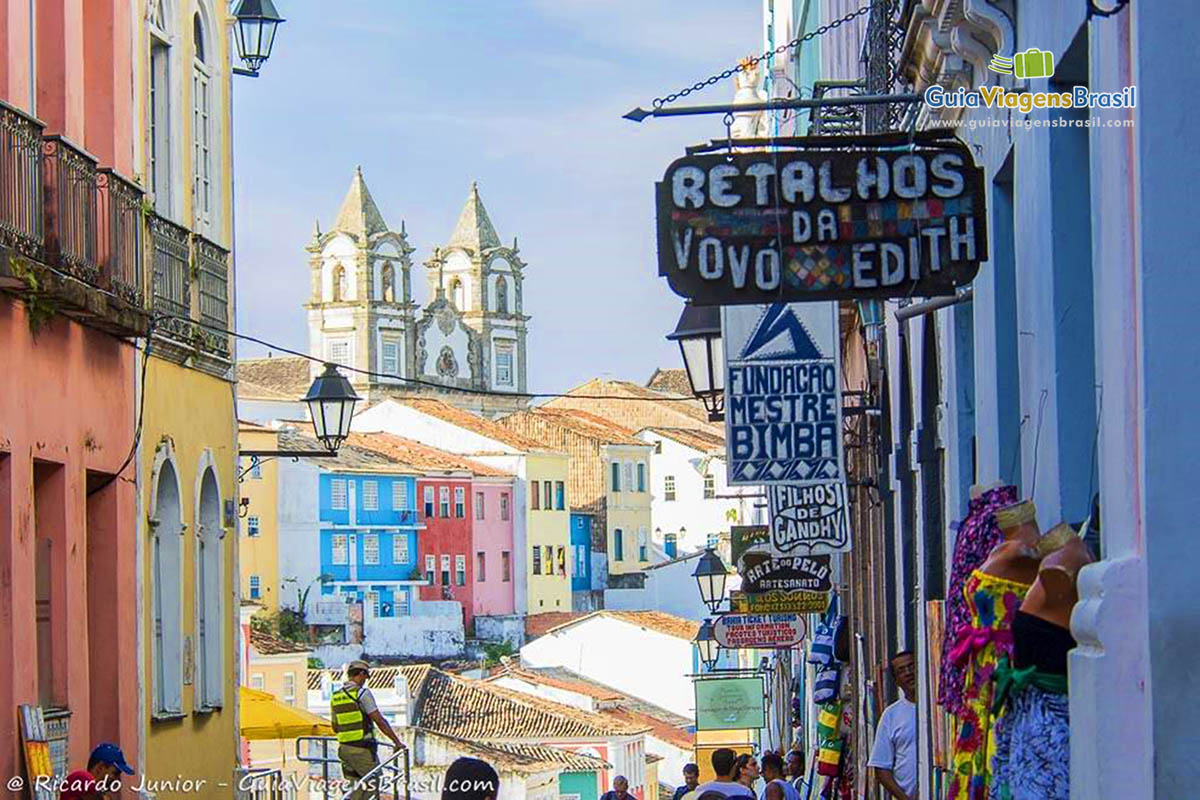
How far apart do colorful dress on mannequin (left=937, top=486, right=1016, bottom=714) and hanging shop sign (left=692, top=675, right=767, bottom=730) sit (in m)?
25.7

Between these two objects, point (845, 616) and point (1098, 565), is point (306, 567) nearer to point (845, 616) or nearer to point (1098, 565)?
point (845, 616)

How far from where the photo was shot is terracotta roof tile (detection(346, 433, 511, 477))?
107 metres

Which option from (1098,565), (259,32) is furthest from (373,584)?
(1098,565)

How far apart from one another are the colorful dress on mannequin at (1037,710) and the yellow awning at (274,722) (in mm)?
15763

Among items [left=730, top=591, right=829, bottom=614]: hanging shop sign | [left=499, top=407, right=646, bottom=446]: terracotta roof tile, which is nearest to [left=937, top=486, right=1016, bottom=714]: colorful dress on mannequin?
[left=730, top=591, right=829, bottom=614]: hanging shop sign

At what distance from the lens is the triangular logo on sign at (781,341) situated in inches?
619

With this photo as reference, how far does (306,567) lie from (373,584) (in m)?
4.27

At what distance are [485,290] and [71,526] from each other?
172945 mm

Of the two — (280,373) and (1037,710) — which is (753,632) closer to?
(1037,710)

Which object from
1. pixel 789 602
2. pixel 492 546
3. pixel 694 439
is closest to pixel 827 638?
pixel 789 602

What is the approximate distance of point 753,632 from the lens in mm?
26125

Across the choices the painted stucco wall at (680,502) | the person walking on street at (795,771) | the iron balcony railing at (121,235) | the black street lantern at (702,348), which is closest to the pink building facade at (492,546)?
the painted stucco wall at (680,502)

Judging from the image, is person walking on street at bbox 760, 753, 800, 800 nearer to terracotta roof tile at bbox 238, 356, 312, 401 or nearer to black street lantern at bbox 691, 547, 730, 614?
black street lantern at bbox 691, 547, 730, 614

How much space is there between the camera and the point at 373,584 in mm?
105312
